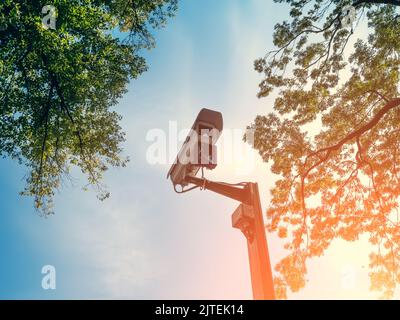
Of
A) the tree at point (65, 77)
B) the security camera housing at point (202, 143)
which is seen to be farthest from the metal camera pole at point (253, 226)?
the tree at point (65, 77)

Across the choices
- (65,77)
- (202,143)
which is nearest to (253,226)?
(202,143)

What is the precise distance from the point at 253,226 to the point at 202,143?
0.99m

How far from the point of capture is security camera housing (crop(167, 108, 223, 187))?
3021 millimetres

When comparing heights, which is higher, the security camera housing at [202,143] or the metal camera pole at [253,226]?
the security camera housing at [202,143]

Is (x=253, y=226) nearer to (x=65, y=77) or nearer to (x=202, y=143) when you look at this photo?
(x=202, y=143)

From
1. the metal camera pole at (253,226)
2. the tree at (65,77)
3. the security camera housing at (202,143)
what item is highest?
the tree at (65,77)

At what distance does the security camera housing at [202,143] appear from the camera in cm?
302

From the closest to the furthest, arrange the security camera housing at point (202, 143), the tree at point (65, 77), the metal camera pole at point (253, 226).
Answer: the metal camera pole at point (253, 226), the security camera housing at point (202, 143), the tree at point (65, 77)

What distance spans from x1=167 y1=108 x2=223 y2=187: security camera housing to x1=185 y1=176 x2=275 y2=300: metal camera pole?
17 centimetres

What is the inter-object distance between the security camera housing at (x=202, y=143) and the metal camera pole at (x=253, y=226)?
0.17m

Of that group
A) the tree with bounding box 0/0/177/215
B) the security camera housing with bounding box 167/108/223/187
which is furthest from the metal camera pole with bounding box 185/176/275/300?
the tree with bounding box 0/0/177/215

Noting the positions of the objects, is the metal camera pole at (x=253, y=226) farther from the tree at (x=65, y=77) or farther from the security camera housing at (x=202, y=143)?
the tree at (x=65, y=77)
